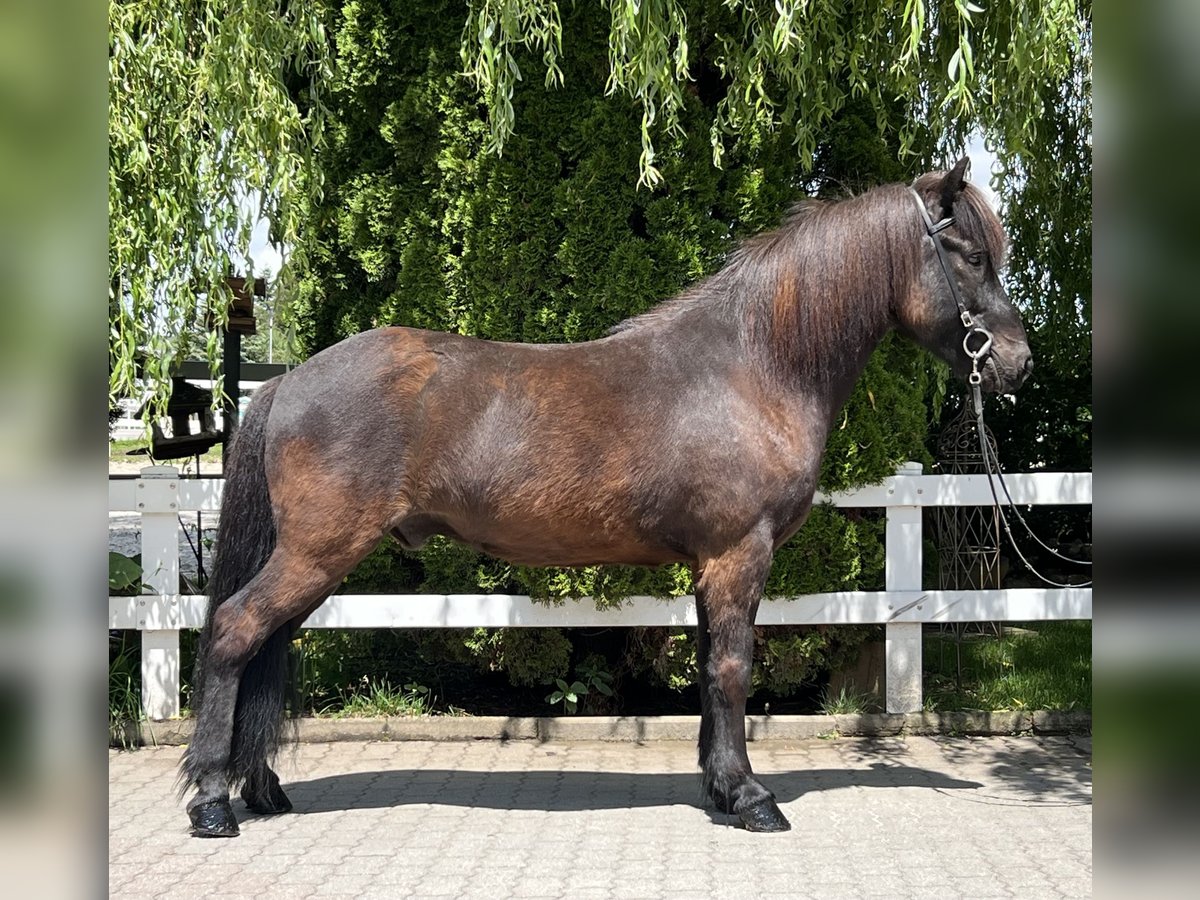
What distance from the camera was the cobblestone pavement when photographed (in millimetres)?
3773

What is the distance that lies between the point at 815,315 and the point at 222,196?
294 centimetres

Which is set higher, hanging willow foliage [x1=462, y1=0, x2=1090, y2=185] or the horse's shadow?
hanging willow foliage [x1=462, y1=0, x2=1090, y2=185]

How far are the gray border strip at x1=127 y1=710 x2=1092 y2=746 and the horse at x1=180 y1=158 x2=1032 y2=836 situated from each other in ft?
4.26

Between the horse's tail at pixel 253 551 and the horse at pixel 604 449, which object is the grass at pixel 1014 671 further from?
the horse's tail at pixel 253 551

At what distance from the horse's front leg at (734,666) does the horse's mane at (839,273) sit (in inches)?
32.5

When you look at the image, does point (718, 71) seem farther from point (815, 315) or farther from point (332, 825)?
point (332, 825)

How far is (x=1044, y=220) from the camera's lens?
764 centimetres

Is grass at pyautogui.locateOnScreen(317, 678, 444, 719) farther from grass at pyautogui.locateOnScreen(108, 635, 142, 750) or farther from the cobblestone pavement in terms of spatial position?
grass at pyautogui.locateOnScreen(108, 635, 142, 750)

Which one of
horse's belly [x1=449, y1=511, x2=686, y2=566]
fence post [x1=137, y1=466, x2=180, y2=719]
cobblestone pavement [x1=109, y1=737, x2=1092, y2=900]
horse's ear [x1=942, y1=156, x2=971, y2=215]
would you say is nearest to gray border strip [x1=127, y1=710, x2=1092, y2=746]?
cobblestone pavement [x1=109, y1=737, x2=1092, y2=900]

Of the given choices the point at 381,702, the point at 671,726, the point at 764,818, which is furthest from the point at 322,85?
the point at 764,818

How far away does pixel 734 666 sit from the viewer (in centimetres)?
436

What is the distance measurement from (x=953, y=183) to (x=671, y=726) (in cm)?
316

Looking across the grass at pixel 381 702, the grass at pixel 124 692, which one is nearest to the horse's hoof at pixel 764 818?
the grass at pixel 381 702
